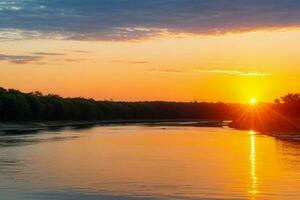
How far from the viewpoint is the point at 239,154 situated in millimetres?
52031

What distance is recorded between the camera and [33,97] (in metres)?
142

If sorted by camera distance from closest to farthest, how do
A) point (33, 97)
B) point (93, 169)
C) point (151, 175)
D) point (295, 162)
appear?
1. point (151, 175)
2. point (93, 169)
3. point (295, 162)
4. point (33, 97)

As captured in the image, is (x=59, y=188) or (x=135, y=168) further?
(x=135, y=168)

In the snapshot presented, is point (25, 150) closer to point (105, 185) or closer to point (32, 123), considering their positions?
point (105, 185)

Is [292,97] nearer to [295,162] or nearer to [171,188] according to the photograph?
[295,162]

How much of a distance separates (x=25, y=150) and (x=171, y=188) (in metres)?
27.3

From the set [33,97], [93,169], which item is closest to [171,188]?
[93,169]

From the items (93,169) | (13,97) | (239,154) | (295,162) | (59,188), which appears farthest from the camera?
(13,97)

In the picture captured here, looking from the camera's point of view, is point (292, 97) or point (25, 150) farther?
point (292, 97)

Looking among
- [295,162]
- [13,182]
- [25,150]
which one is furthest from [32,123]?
[13,182]

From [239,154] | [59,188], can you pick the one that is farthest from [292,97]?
[59,188]

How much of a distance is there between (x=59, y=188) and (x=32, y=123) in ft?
339

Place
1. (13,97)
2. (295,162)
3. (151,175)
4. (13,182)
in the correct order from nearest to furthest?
(13,182) < (151,175) < (295,162) < (13,97)

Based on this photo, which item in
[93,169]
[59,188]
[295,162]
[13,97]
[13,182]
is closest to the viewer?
[59,188]
